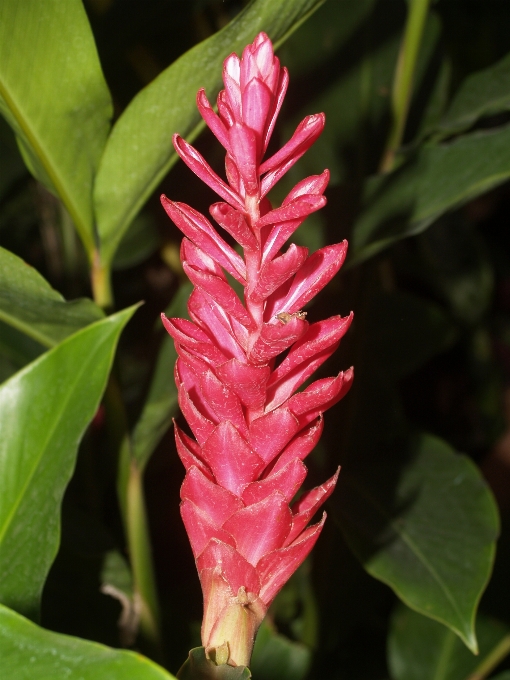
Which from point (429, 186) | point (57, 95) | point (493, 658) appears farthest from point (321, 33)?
point (493, 658)

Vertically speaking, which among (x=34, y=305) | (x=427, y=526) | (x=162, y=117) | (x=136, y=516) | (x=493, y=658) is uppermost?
(x=162, y=117)

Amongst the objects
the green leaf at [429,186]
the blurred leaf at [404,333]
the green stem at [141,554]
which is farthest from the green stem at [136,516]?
the blurred leaf at [404,333]

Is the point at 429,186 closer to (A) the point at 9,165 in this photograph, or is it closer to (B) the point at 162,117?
(B) the point at 162,117

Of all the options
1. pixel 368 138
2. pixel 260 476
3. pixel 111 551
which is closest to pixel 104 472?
pixel 111 551

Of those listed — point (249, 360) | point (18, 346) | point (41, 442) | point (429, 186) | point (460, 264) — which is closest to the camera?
point (249, 360)

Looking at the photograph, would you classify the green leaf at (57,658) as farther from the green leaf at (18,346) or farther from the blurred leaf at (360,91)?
the blurred leaf at (360,91)

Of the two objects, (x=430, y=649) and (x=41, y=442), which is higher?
(x=41, y=442)

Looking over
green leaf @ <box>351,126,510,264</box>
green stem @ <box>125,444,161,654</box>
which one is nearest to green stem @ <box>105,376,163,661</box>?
green stem @ <box>125,444,161,654</box>
